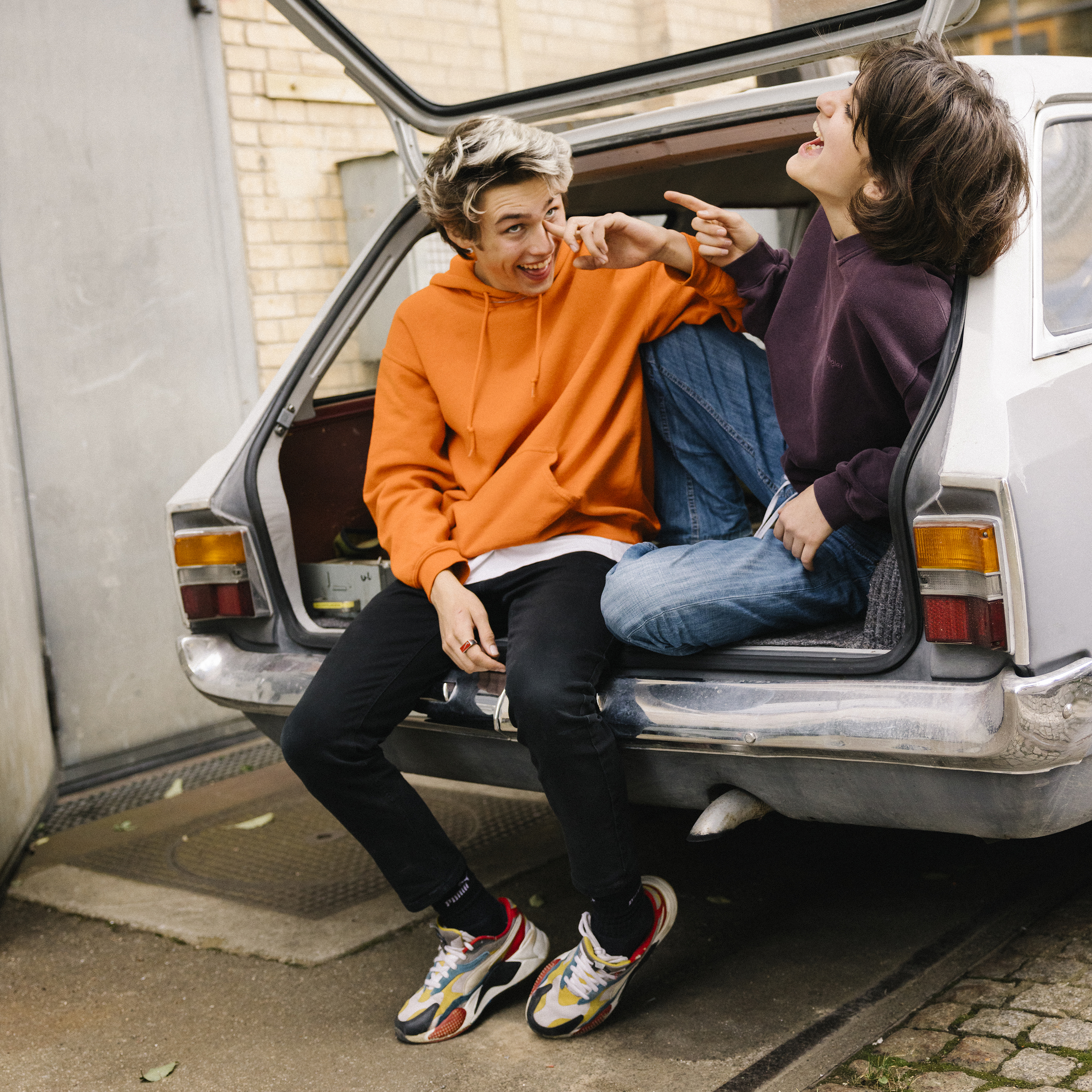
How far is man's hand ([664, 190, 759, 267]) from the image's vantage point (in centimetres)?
248

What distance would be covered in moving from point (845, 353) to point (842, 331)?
0.12ft

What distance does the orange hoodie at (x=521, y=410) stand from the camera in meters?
2.59

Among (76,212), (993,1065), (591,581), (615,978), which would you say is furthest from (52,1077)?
(76,212)

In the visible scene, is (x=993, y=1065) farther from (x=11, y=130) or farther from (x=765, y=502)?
(x=11, y=130)

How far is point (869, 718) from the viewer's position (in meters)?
2.03

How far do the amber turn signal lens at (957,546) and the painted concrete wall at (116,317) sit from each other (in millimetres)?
3003

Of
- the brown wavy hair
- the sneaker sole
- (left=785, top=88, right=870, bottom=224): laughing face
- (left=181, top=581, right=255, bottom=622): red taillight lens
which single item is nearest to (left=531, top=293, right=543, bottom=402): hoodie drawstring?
(left=785, top=88, right=870, bottom=224): laughing face

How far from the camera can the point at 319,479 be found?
3398 millimetres

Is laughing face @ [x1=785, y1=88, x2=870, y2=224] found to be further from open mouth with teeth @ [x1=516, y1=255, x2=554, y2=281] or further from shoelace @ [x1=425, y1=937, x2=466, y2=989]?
shoelace @ [x1=425, y1=937, x2=466, y2=989]

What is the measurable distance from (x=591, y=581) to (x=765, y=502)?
535 mm

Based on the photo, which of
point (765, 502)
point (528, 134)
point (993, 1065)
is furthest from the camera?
point (765, 502)

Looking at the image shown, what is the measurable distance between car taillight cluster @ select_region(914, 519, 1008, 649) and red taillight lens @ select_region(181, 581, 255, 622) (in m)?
1.62

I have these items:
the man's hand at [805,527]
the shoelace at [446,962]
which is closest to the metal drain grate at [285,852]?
the shoelace at [446,962]

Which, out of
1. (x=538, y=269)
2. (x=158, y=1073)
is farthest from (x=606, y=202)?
(x=158, y=1073)
